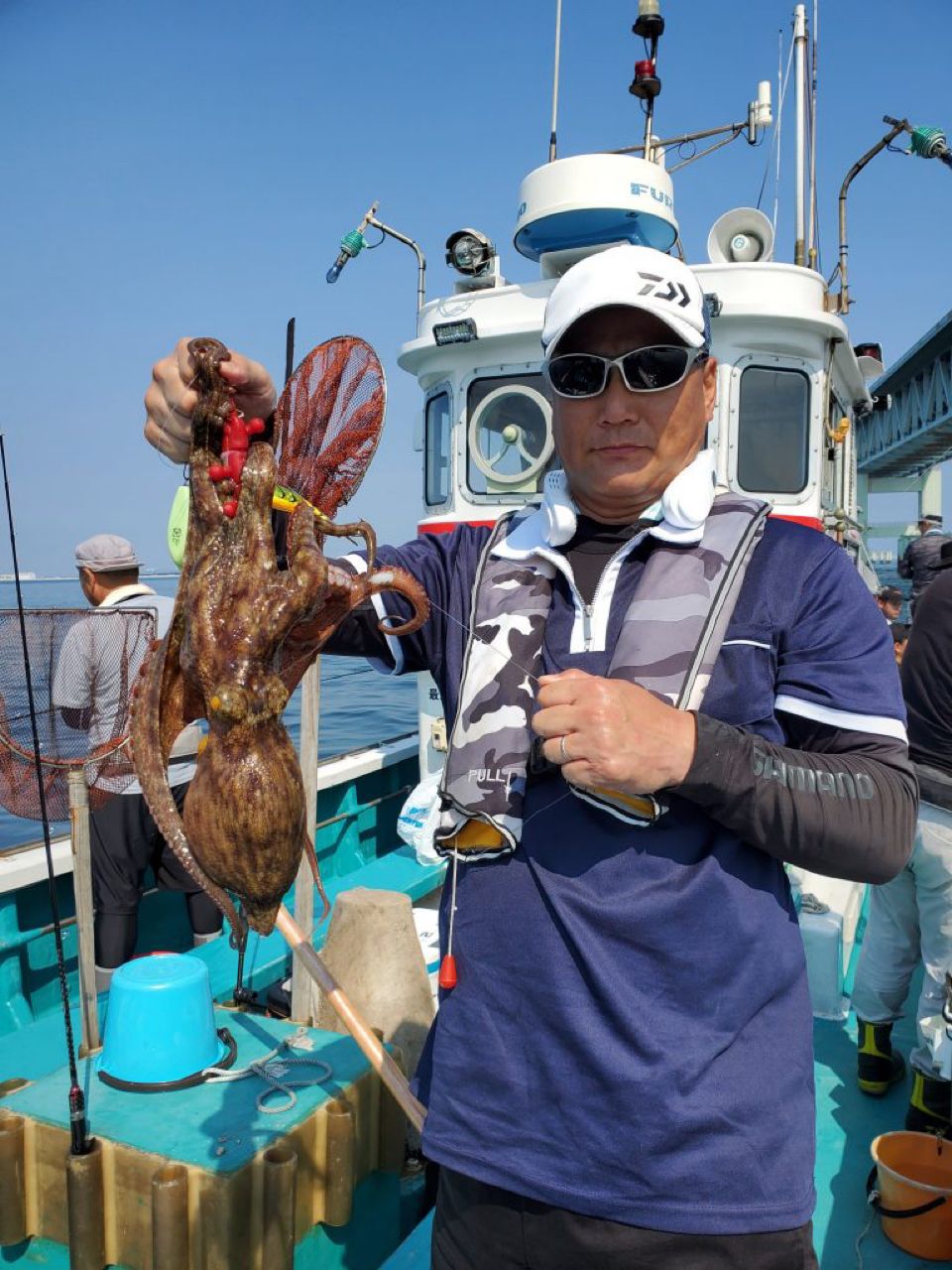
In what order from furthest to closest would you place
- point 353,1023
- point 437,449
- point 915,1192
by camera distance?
point 437,449
point 915,1192
point 353,1023

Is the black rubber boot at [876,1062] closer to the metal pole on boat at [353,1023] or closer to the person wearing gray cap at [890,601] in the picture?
the metal pole on boat at [353,1023]

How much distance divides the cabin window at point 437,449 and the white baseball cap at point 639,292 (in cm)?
582

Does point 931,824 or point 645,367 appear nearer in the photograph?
point 645,367

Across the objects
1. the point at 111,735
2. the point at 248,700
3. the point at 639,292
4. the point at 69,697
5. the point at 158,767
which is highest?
the point at 639,292

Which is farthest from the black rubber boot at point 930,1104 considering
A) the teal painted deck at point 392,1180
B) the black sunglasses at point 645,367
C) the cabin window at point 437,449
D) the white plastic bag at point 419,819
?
the cabin window at point 437,449

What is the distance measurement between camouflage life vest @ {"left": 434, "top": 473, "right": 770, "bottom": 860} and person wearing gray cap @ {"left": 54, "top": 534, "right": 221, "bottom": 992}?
2690 millimetres

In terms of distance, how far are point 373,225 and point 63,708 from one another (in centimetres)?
521

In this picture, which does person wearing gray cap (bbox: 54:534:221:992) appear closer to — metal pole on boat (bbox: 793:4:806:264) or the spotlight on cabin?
the spotlight on cabin

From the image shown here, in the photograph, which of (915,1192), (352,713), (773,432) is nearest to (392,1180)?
(915,1192)

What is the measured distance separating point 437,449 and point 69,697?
428 cm

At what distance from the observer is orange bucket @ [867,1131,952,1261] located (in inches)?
123

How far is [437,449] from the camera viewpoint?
7.83 metres

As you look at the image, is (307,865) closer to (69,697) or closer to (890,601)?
(69,697)

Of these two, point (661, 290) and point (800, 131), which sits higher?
point (800, 131)
